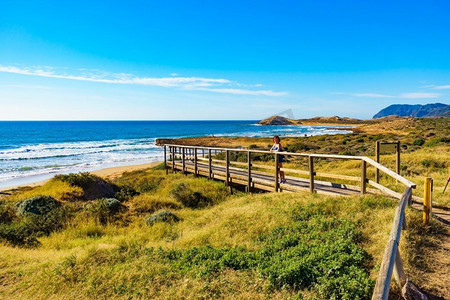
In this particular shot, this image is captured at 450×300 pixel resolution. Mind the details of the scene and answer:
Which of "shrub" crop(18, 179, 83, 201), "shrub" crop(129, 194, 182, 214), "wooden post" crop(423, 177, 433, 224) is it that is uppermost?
"wooden post" crop(423, 177, 433, 224)

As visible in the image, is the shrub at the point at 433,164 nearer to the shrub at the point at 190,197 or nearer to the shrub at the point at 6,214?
the shrub at the point at 190,197

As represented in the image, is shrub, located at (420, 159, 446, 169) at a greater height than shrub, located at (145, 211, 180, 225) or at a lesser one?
greater

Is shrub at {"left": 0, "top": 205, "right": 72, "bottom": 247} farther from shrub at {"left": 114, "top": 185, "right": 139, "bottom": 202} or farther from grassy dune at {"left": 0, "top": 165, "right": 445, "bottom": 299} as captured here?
shrub at {"left": 114, "top": 185, "right": 139, "bottom": 202}

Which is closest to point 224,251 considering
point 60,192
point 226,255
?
point 226,255

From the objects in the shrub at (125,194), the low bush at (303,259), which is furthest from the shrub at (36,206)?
the low bush at (303,259)

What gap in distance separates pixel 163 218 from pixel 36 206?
4432 millimetres

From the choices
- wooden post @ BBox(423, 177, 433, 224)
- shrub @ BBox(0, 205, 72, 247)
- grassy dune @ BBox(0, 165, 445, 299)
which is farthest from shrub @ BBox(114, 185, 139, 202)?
wooden post @ BBox(423, 177, 433, 224)

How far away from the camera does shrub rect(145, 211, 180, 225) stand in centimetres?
858

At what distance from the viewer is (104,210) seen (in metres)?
9.79

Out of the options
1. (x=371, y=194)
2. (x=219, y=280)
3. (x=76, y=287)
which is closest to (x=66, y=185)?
(x=76, y=287)

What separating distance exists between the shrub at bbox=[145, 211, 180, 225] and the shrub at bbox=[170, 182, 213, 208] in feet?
7.20

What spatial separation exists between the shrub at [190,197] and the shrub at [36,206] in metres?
4.16

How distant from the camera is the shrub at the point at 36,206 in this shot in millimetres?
9492

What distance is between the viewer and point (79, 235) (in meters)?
7.84
